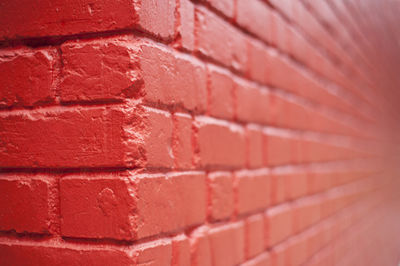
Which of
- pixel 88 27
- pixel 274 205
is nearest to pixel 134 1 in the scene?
pixel 88 27

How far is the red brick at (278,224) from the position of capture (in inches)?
44.8

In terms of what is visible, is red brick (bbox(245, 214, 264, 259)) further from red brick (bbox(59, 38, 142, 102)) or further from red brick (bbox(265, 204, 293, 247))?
red brick (bbox(59, 38, 142, 102))

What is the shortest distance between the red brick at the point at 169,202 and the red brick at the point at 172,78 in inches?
4.8

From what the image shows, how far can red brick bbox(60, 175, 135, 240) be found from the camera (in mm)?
598

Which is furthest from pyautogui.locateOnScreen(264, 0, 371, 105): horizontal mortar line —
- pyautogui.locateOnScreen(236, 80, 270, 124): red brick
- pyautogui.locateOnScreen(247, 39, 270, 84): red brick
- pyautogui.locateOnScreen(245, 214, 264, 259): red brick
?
pyautogui.locateOnScreen(245, 214, 264, 259): red brick

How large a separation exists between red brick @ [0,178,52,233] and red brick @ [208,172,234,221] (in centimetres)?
32

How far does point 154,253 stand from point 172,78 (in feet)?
0.91

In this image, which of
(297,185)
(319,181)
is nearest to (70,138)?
(297,185)

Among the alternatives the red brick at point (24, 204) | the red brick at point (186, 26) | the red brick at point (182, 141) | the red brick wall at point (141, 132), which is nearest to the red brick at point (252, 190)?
the red brick wall at point (141, 132)

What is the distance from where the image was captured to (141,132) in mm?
618

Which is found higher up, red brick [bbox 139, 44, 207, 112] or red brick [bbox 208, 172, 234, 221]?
red brick [bbox 139, 44, 207, 112]

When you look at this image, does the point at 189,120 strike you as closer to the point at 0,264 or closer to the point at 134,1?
the point at 134,1

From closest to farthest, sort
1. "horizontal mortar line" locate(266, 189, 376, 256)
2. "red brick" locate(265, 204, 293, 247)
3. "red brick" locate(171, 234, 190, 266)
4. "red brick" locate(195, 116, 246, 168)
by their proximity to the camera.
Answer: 1. "red brick" locate(171, 234, 190, 266)
2. "red brick" locate(195, 116, 246, 168)
3. "red brick" locate(265, 204, 293, 247)
4. "horizontal mortar line" locate(266, 189, 376, 256)

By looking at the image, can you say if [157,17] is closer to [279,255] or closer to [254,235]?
[254,235]
